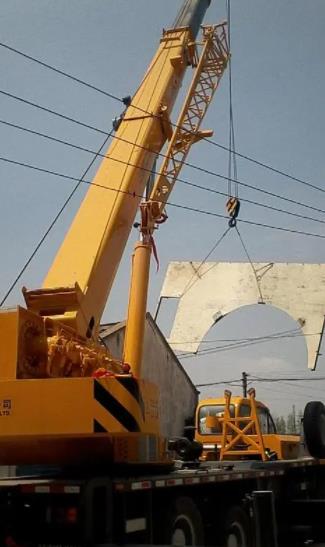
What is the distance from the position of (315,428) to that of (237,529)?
4.42 m

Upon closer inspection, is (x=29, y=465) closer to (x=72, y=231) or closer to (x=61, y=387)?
(x=61, y=387)

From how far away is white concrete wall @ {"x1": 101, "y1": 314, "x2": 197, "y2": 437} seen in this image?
24.3 metres

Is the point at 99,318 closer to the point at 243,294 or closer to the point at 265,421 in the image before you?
the point at 265,421

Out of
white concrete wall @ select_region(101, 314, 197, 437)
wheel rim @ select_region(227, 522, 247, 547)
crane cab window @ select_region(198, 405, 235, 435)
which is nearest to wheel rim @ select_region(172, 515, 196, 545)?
wheel rim @ select_region(227, 522, 247, 547)

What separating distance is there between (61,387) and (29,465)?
1727mm

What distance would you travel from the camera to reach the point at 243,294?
3089cm

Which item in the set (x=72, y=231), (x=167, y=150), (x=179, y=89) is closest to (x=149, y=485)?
(x=72, y=231)

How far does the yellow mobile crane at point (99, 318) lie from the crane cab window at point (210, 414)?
16.7 ft

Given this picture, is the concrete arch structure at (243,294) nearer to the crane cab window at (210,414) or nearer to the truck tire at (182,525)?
the crane cab window at (210,414)

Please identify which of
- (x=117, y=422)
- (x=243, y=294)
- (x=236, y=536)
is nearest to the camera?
(x=117, y=422)

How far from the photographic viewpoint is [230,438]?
13.6 metres

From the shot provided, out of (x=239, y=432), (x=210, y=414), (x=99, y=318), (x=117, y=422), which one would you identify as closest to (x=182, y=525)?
(x=117, y=422)

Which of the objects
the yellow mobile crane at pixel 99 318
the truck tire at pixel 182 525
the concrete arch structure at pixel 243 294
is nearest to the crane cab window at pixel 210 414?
the yellow mobile crane at pixel 99 318

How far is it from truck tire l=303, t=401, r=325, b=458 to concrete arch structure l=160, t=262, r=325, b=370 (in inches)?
617
